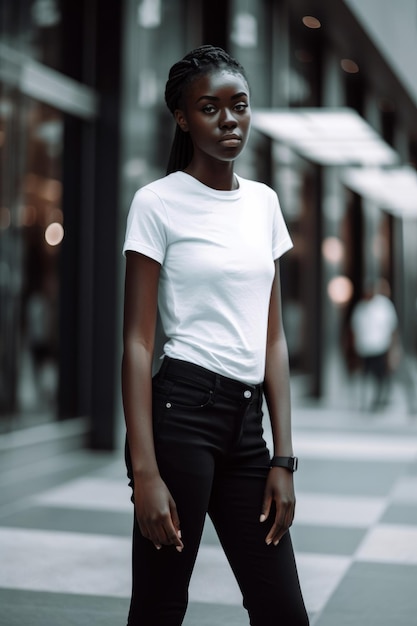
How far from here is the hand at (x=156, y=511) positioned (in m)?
2.45

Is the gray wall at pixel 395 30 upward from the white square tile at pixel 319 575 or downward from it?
upward

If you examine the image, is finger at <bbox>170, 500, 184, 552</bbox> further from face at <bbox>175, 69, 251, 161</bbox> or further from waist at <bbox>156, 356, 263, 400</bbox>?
face at <bbox>175, 69, 251, 161</bbox>

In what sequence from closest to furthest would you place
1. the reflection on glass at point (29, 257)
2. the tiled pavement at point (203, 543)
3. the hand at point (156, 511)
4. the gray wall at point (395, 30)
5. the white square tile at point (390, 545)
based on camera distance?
the hand at point (156, 511) < the tiled pavement at point (203, 543) < the white square tile at point (390, 545) < the reflection on glass at point (29, 257) < the gray wall at point (395, 30)

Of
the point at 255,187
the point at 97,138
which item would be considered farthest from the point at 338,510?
the point at 255,187

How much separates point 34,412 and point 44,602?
4992 millimetres

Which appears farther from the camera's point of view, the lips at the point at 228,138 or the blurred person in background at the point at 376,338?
the blurred person in background at the point at 376,338

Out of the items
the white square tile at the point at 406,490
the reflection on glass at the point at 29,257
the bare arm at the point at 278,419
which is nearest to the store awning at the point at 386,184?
the reflection on glass at the point at 29,257

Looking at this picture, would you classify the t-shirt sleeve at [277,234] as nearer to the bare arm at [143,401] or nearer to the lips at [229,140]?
the lips at [229,140]

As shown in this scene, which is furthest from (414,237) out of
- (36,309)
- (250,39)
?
(36,309)

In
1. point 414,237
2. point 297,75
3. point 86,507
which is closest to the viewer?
point 86,507

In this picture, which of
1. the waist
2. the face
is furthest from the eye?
the waist

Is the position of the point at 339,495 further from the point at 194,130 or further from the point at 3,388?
the point at 194,130

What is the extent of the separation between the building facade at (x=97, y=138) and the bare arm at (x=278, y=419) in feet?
20.8

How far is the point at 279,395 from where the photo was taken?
2711mm
